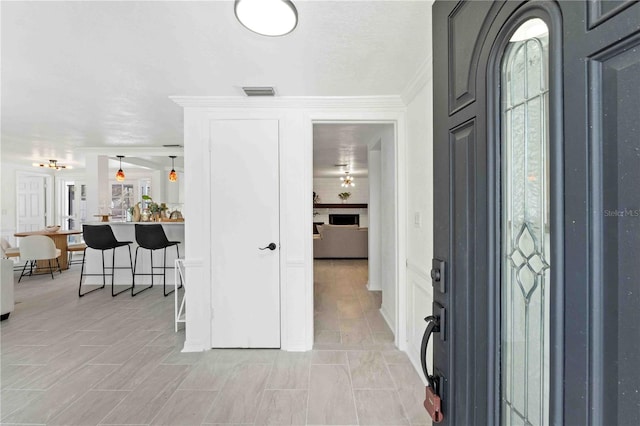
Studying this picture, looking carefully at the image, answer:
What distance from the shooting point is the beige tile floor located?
5.82 feet

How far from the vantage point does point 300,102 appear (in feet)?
8.16

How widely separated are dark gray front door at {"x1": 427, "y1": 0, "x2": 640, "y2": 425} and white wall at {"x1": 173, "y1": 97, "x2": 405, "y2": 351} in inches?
64.1

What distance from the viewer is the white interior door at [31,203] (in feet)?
21.9

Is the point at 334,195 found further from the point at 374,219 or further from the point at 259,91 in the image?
the point at 259,91

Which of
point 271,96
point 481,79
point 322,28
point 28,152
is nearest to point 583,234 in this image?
point 481,79

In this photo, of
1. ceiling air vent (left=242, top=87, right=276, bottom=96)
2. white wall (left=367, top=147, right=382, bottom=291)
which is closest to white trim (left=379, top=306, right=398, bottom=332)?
white wall (left=367, top=147, right=382, bottom=291)

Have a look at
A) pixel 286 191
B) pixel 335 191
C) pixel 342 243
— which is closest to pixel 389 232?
pixel 286 191

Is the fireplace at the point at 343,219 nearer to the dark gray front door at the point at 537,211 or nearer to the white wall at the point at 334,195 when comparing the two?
the white wall at the point at 334,195

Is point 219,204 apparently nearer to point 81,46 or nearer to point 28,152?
point 81,46

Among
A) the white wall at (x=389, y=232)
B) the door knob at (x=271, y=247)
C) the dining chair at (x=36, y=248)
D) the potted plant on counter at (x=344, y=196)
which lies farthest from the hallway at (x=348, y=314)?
the dining chair at (x=36, y=248)

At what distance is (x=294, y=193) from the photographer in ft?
8.34

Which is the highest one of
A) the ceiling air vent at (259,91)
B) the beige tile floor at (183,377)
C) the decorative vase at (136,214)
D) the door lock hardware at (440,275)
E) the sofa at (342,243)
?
the ceiling air vent at (259,91)

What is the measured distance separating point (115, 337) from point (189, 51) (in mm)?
2784

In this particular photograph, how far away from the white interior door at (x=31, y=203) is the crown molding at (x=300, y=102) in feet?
23.4
